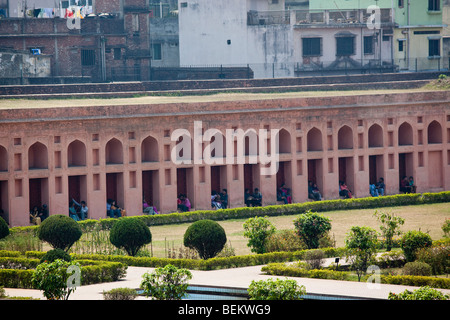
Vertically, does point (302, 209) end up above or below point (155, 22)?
below

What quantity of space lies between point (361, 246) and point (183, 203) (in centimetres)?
1116

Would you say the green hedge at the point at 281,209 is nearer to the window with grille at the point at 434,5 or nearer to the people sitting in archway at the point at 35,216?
the people sitting in archway at the point at 35,216

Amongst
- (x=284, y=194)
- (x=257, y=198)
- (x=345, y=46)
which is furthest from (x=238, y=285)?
(x=345, y=46)

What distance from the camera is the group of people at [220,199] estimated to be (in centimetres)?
3020

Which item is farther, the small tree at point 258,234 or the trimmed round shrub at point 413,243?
the small tree at point 258,234

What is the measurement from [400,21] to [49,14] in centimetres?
1448

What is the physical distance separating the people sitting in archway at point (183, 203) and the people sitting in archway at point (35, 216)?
4549mm

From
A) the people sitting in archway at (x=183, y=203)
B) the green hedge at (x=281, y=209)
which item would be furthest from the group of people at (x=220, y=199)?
the green hedge at (x=281, y=209)

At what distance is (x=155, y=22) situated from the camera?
138 ft

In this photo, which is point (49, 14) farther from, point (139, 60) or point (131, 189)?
point (131, 189)

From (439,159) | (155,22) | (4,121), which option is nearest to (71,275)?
(4,121)

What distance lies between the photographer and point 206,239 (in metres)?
21.1

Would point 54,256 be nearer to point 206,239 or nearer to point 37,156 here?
point 206,239

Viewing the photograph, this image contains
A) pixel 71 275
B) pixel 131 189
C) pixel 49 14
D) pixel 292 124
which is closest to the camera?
pixel 71 275
